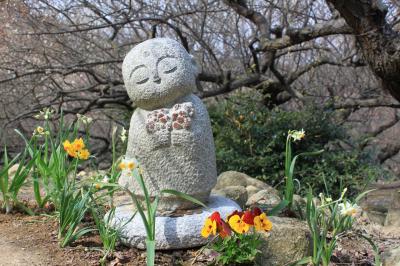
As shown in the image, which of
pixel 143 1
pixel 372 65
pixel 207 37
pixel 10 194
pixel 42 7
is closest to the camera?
pixel 10 194

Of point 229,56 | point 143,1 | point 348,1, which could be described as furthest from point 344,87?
point 348,1

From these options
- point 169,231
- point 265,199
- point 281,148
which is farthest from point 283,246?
point 281,148

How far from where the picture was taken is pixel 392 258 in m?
2.77

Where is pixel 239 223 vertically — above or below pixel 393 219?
above

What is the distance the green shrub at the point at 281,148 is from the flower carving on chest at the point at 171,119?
3139 millimetres

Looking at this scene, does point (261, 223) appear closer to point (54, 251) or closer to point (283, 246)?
point (283, 246)

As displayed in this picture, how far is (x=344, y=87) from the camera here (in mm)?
9422

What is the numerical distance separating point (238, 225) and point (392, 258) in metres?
0.94

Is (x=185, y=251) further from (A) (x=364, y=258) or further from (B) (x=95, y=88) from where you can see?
(B) (x=95, y=88)

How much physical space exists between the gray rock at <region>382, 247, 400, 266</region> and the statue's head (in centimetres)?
156

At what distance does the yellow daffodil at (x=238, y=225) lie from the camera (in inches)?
98.8

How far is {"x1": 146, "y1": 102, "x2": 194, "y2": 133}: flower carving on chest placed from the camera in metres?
3.11

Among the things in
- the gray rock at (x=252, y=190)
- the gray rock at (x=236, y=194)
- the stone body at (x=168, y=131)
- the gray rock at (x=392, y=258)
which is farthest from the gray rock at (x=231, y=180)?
the gray rock at (x=392, y=258)

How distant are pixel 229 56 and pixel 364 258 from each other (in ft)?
20.5
